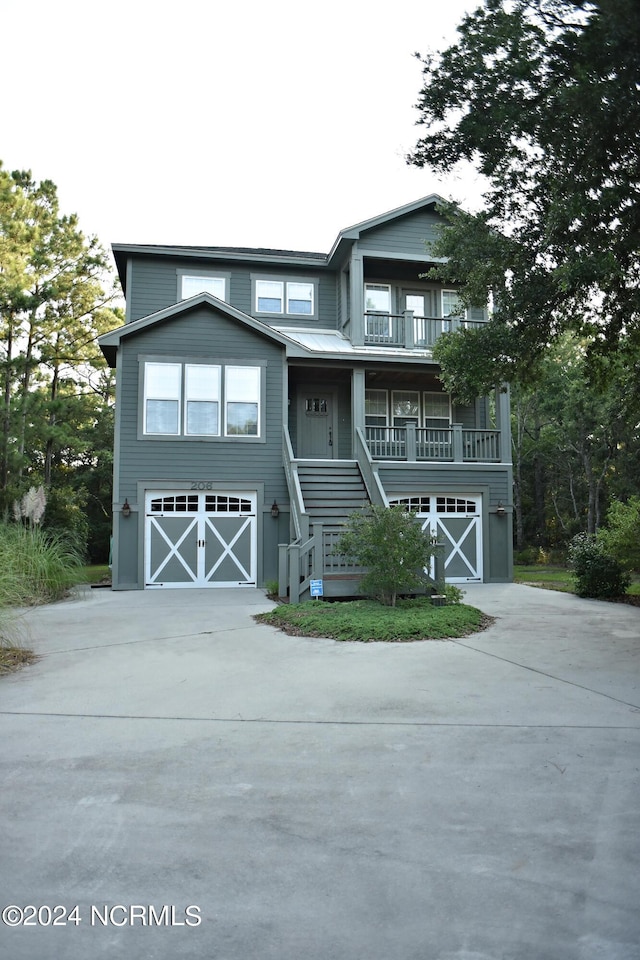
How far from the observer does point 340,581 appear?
1127 centimetres

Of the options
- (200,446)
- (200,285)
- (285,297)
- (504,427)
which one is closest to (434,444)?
(504,427)

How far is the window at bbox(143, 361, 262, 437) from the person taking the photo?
613 inches

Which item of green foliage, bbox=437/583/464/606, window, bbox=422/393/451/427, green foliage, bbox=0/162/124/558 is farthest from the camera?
window, bbox=422/393/451/427

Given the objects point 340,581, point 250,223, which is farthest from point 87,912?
point 250,223

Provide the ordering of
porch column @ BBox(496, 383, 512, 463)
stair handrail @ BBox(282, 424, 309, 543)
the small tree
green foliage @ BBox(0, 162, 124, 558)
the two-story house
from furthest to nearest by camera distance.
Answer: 1. green foliage @ BBox(0, 162, 124, 558)
2. porch column @ BBox(496, 383, 512, 463)
3. the two-story house
4. stair handrail @ BBox(282, 424, 309, 543)
5. the small tree

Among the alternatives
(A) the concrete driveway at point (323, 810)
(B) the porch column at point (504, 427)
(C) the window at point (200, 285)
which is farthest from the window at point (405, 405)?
(A) the concrete driveway at point (323, 810)

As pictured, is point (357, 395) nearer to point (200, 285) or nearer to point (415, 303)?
point (415, 303)

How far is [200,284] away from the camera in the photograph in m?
17.8

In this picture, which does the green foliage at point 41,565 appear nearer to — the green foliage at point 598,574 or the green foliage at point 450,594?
the green foliage at point 450,594

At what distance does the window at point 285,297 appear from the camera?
18.3m

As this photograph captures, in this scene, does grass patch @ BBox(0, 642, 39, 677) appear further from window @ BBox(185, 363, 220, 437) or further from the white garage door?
the white garage door

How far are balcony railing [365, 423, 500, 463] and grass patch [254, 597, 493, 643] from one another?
664 centimetres

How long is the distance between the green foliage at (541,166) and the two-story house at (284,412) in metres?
5.00

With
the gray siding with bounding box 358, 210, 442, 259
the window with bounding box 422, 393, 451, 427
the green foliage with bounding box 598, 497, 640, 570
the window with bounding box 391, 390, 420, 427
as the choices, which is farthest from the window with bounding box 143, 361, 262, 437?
the green foliage with bounding box 598, 497, 640, 570
